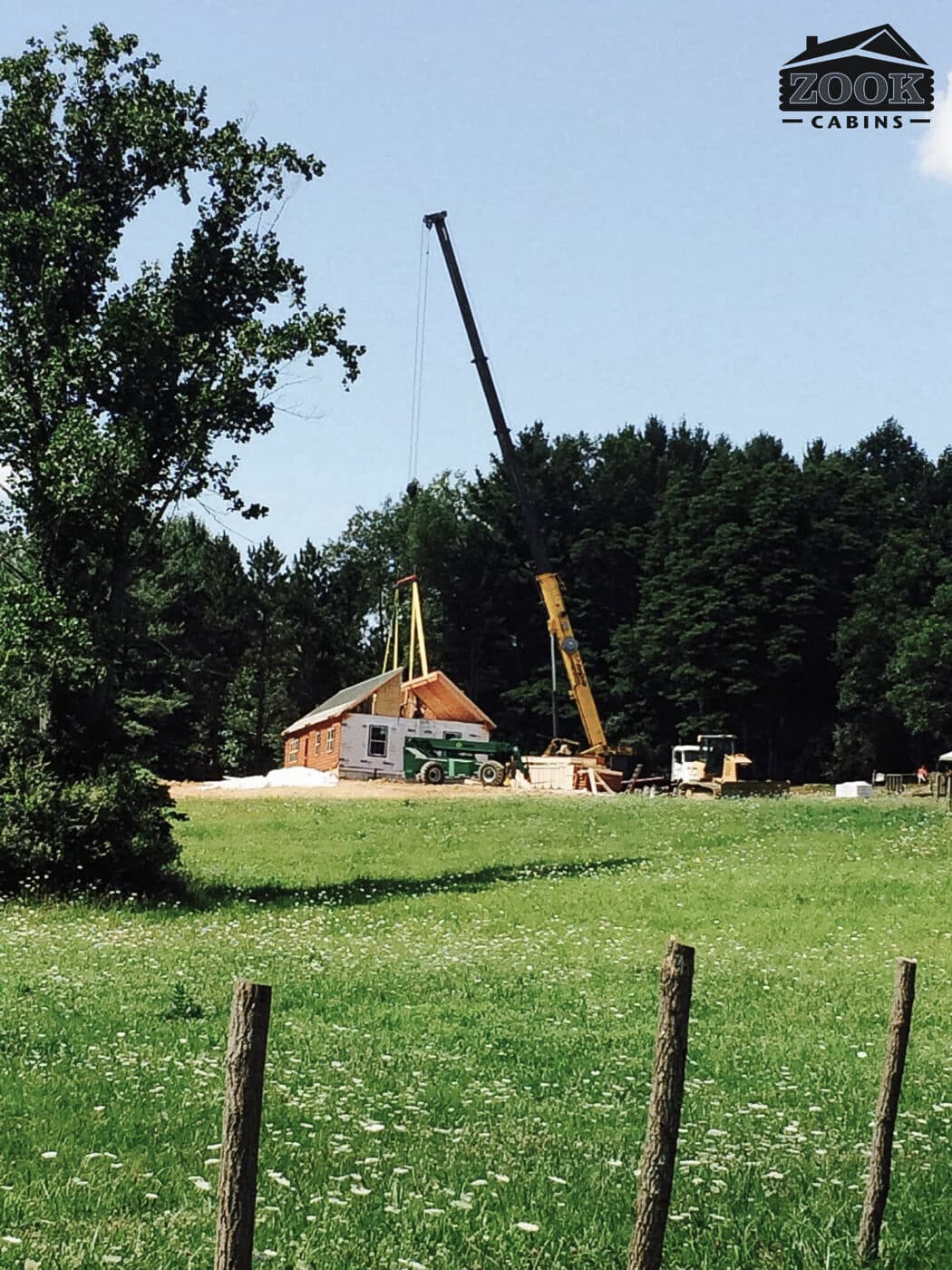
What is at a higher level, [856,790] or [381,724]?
[381,724]

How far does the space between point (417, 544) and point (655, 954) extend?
3014 inches

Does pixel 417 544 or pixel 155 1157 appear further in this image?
pixel 417 544

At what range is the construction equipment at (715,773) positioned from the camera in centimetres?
5672

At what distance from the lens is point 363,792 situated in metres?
50.7

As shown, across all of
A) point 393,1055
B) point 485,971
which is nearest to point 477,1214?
point 393,1055

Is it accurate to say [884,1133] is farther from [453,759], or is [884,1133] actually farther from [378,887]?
[453,759]

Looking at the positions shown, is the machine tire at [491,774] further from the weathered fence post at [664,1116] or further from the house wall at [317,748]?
the weathered fence post at [664,1116]

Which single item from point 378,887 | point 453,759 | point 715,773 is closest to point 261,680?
point 453,759

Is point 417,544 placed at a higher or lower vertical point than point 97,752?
higher

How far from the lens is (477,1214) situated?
653cm

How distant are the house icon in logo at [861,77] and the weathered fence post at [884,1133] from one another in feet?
80.9

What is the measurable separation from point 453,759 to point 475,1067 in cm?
4842

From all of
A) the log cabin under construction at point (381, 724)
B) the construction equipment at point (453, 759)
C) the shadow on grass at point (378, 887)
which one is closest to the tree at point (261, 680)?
the log cabin under construction at point (381, 724)

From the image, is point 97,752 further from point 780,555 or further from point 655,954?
point 780,555
